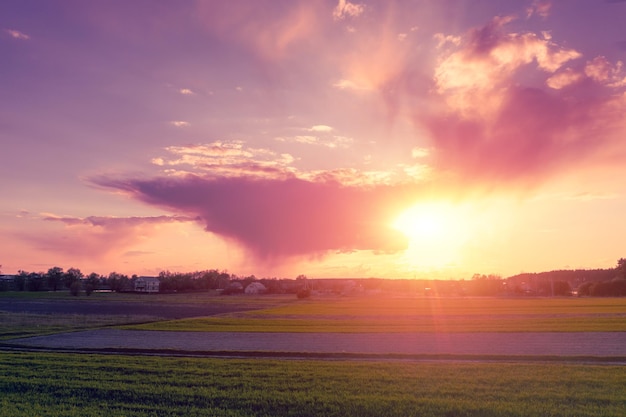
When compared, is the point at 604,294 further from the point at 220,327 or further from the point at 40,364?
the point at 40,364

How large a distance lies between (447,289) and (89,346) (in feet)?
512

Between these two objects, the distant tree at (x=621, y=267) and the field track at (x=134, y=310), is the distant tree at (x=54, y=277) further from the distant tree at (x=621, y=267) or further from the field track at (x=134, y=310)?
the distant tree at (x=621, y=267)

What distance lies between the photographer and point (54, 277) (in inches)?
7564

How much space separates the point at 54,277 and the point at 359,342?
191818 millimetres

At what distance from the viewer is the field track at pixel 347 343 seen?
2383 cm

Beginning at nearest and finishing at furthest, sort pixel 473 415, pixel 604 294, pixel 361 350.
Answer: pixel 473 415 → pixel 361 350 → pixel 604 294

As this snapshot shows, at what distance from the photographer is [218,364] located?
1945cm

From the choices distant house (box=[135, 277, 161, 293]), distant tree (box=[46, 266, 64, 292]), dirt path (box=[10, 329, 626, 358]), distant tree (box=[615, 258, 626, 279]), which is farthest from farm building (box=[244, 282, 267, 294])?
dirt path (box=[10, 329, 626, 358])

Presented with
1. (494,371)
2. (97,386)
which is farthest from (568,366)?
(97,386)

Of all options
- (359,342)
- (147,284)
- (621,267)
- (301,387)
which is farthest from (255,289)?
(301,387)

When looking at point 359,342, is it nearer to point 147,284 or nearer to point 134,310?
point 134,310

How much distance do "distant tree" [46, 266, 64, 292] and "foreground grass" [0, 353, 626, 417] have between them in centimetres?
19031

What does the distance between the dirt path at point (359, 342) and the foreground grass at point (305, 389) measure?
17.1ft

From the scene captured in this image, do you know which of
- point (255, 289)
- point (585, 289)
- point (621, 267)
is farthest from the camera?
point (255, 289)
